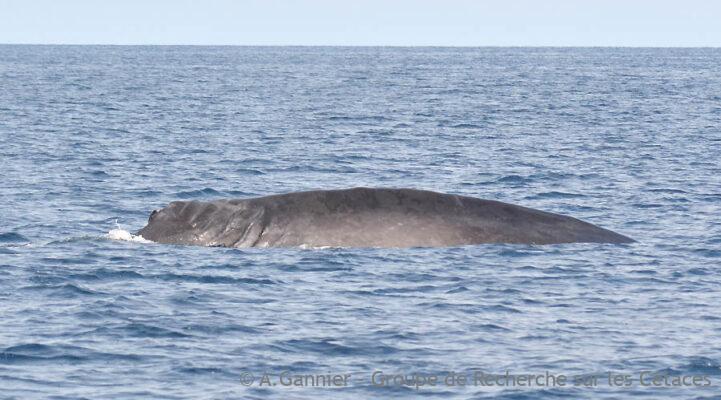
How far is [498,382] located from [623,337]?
249cm

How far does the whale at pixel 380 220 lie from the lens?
20.9 m

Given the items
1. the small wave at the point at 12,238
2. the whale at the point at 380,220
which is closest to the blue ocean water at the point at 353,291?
the small wave at the point at 12,238

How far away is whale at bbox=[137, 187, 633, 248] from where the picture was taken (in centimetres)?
2094

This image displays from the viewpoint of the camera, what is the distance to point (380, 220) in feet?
69.4

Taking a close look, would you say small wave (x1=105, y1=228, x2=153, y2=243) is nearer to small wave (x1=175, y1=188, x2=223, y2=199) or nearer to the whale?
the whale

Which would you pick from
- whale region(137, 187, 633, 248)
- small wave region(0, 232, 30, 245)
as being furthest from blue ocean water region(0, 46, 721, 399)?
whale region(137, 187, 633, 248)

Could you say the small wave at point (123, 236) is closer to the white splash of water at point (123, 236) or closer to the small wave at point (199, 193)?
the white splash of water at point (123, 236)

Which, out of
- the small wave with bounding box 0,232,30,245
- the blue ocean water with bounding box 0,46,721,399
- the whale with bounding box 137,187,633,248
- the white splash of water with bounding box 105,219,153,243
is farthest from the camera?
the small wave with bounding box 0,232,30,245

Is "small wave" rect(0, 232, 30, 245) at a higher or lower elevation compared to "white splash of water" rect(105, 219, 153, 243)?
lower

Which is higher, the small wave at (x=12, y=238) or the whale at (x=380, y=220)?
the whale at (x=380, y=220)

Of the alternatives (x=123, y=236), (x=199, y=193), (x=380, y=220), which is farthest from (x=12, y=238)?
(x=199, y=193)

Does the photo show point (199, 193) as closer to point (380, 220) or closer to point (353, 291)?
point (380, 220)

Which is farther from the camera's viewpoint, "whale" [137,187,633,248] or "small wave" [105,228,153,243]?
"small wave" [105,228,153,243]

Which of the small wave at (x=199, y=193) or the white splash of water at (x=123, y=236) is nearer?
the white splash of water at (x=123, y=236)
